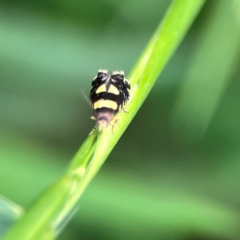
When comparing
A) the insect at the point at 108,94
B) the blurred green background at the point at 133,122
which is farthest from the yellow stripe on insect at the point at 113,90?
the blurred green background at the point at 133,122

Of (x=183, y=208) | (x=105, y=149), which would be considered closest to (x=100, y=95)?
(x=105, y=149)

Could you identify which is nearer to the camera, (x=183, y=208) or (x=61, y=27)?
(x=183, y=208)

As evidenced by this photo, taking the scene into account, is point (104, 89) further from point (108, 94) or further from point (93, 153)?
point (93, 153)

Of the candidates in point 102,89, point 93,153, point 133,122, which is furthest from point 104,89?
point 133,122

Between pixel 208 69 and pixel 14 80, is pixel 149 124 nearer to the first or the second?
pixel 208 69

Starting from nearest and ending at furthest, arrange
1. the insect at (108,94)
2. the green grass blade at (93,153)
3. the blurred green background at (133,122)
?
1. the green grass blade at (93,153)
2. the insect at (108,94)
3. the blurred green background at (133,122)

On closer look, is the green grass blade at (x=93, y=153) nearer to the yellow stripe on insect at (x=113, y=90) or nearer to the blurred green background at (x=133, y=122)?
the yellow stripe on insect at (x=113, y=90)
